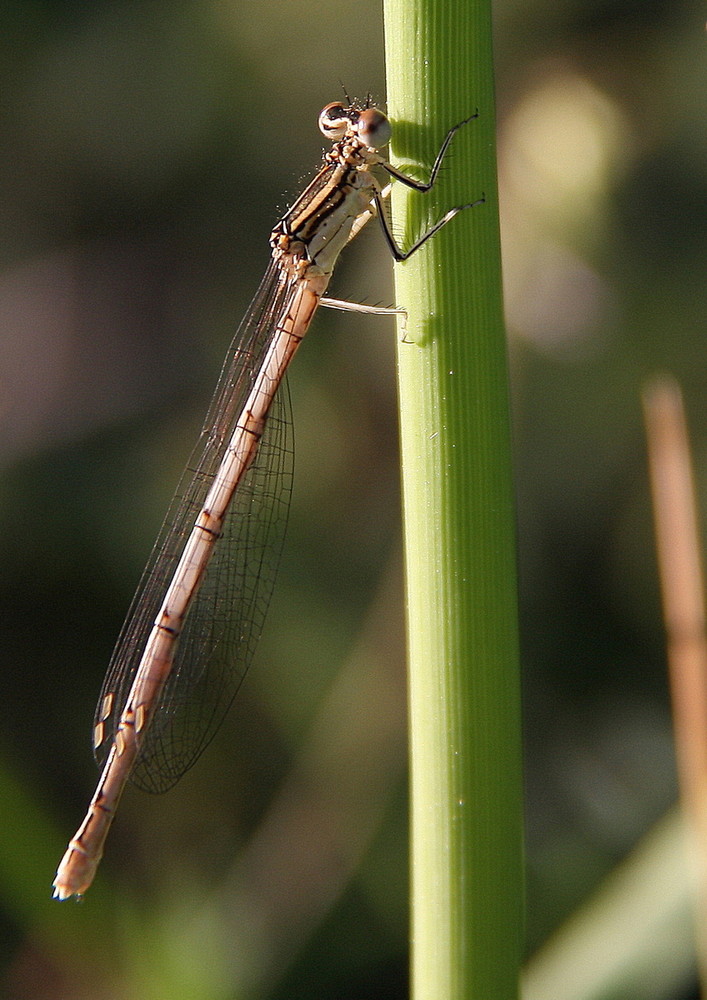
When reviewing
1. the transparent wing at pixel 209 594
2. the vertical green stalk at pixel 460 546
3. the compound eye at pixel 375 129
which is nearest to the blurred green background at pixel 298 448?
the transparent wing at pixel 209 594

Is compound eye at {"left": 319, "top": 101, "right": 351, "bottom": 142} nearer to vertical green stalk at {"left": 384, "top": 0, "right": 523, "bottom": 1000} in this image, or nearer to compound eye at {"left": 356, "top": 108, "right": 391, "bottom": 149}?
compound eye at {"left": 356, "top": 108, "right": 391, "bottom": 149}

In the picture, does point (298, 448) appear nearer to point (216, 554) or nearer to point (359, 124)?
point (216, 554)

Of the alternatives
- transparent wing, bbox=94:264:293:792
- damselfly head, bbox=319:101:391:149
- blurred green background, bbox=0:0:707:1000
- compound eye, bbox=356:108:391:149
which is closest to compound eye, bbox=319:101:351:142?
damselfly head, bbox=319:101:391:149

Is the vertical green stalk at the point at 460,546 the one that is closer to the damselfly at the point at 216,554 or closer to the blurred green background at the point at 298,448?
the damselfly at the point at 216,554

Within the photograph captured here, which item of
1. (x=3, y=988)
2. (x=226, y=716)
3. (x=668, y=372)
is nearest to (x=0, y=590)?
(x=226, y=716)

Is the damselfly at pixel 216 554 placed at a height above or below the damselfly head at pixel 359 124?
below

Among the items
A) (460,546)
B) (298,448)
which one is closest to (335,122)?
(460,546)
